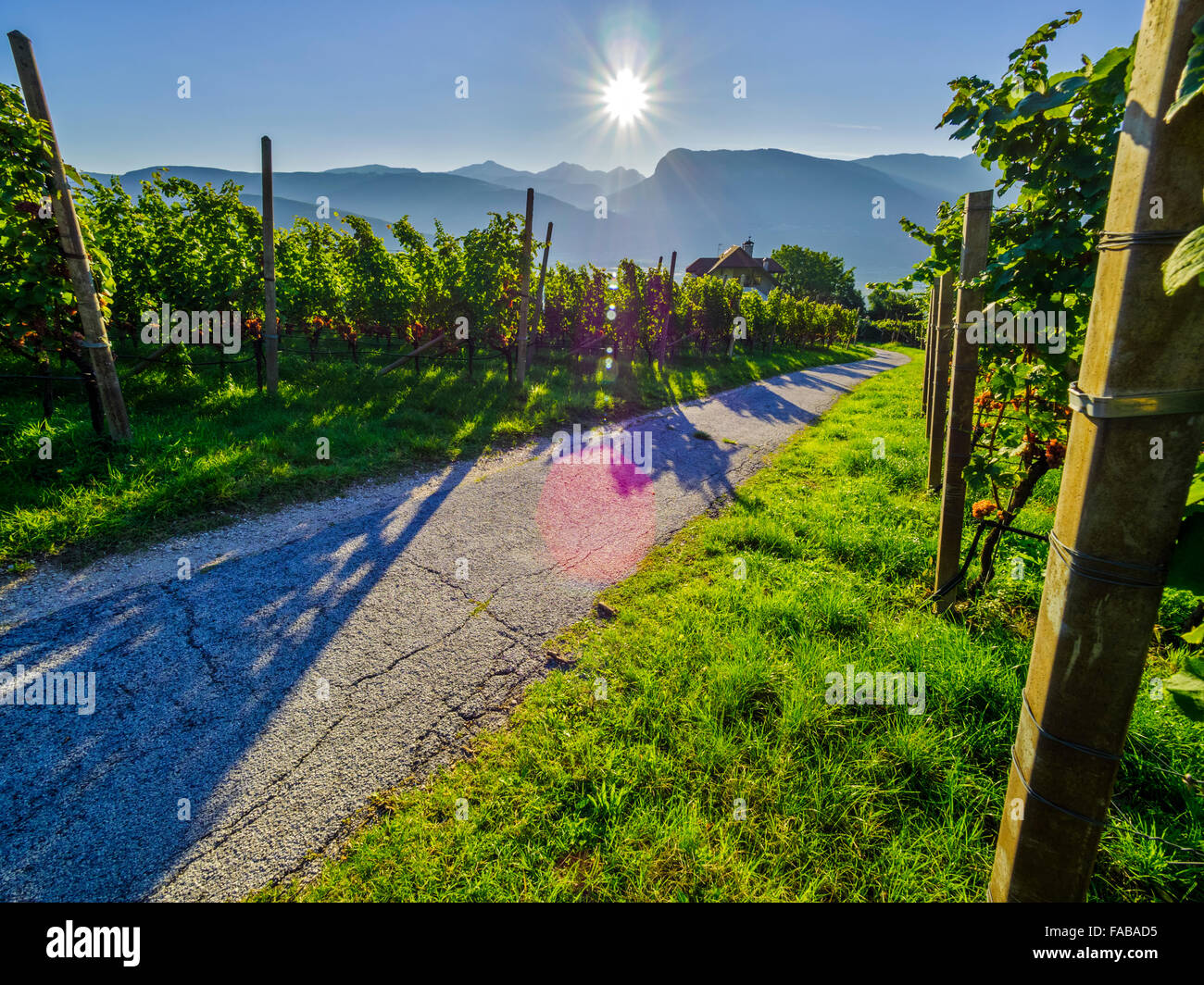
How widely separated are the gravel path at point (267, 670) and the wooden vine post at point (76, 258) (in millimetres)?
2763

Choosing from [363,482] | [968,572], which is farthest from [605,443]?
[968,572]

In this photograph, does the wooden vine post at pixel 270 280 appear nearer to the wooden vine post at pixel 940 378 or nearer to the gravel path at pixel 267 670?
the gravel path at pixel 267 670

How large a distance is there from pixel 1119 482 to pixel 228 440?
886 cm

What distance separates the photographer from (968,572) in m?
4.64

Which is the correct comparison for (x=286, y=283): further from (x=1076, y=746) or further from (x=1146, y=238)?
(x=1076, y=746)

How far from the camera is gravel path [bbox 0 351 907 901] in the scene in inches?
92.1

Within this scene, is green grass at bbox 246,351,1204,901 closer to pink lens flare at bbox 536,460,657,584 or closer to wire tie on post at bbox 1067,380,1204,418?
pink lens flare at bbox 536,460,657,584

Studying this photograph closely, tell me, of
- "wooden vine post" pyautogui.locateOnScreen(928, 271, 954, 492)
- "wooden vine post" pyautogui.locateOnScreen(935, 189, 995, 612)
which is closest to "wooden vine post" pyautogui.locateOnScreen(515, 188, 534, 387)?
"wooden vine post" pyautogui.locateOnScreen(928, 271, 954, 492)

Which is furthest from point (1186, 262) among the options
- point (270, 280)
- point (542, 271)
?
point (542, 271)

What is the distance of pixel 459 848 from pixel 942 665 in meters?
3.18

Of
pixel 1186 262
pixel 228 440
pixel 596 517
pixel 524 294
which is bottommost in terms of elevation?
pixel 596 517

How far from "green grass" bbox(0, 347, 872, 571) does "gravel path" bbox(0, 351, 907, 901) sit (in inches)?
22.8

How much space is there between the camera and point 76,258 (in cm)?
575

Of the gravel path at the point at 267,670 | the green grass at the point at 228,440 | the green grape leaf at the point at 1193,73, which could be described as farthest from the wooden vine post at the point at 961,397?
the green grass at the point at 228,440
